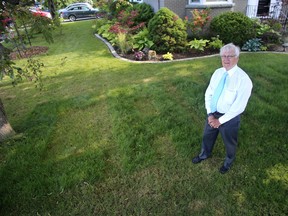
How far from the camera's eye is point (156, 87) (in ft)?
17.9

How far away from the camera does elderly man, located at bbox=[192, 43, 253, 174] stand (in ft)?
7.55

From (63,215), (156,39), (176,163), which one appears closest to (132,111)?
(176,163)

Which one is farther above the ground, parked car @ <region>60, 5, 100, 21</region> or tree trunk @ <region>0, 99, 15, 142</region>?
parked car @ <region>60, 5, 100, 21</region>

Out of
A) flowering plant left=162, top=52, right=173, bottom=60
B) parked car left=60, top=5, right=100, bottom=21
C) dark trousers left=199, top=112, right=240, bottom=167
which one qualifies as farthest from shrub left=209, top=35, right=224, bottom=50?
parked car left=60, top=5, right=100, bottom=21

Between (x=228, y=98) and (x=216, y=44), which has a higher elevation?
(x=228, y=98)

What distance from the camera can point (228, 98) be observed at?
245 centimetres

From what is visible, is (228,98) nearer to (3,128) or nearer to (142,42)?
(3,128)

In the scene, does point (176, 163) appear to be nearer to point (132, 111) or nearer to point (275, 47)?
point (132, 111)

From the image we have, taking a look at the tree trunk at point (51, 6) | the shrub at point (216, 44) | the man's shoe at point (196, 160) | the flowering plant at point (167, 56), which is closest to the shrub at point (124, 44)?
the flowering plant at point (167, 56)

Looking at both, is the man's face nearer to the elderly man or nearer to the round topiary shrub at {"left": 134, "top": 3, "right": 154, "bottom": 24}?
the elderly man

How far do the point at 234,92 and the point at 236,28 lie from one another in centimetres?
653

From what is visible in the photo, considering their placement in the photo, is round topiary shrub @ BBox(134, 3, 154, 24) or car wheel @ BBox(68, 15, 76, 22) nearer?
round topiary shrub @ BBox(134, 3, 154, 24)

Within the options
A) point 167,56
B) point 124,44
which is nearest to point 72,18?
point 124,44

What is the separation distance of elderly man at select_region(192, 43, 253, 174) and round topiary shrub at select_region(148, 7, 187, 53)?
553 centimetres
